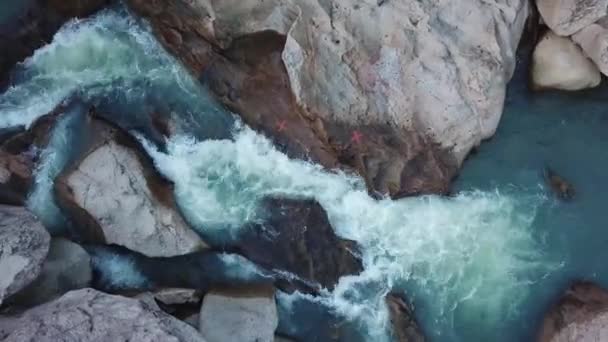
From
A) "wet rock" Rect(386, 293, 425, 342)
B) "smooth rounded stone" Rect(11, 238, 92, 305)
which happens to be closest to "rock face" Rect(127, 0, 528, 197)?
"wet rock" Rect(386, 293, 425, 342)

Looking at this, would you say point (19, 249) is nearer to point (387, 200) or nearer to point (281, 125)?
point (281, 125)

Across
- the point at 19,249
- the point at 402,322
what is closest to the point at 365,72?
the point at 402,322

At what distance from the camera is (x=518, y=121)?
1543 centimetres

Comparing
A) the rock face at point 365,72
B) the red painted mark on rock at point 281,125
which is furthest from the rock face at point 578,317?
the red painted mark on rock at point 281,125

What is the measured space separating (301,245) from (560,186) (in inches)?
231

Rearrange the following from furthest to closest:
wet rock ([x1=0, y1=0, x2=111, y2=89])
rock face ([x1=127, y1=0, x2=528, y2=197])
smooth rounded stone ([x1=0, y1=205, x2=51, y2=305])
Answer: wet rock ([x1=0, y1=0, x2=111, y2=89]) → rock face ([x1=127, y1=0, x2=528, y2=197]) → smooth rounded stone ([x1=0, y1=205, x2=51, y2=305])

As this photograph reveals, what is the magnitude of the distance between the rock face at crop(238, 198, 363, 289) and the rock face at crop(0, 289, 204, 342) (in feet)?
8.59

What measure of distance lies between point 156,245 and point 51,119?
369 centimetres

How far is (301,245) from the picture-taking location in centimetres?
1461

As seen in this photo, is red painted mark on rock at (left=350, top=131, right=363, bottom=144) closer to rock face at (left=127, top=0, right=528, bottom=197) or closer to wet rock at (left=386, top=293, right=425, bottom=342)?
rock face at (left=127, top=0, right=528, bottom=197)

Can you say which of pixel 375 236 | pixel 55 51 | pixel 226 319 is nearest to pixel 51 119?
pixel 55 51

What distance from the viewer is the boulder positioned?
47.6 ft

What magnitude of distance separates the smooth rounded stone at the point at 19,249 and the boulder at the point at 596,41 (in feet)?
39.5

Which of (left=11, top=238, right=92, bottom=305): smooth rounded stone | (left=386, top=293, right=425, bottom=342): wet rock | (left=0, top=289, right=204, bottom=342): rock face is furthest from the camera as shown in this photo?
(left=386, top=293, right=425, bottom=342): wet rock
